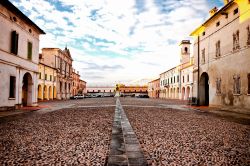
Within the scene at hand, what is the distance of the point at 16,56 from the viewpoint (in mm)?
18297

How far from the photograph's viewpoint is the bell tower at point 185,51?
179ft

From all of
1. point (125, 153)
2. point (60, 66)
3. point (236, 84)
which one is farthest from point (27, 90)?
point (60, 66)

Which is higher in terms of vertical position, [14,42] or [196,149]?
[14,42]

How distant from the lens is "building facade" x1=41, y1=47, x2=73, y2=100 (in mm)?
46688

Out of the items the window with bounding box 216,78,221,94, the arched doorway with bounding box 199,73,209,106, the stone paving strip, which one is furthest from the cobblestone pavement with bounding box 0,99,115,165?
the arched doorway with bounding box 199,73,209,106

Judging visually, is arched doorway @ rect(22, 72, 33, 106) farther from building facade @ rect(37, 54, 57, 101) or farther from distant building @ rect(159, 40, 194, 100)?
distant building @ rect(159, 40, 194, 100)

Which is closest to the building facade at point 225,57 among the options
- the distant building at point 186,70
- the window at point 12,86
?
the window at point 12,86

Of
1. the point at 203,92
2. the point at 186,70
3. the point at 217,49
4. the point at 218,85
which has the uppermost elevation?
the point at 186,70

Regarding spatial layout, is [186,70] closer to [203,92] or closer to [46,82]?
[203,92]

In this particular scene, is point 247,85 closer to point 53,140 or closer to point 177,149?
point 177,149

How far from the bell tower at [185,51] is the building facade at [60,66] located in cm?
2822

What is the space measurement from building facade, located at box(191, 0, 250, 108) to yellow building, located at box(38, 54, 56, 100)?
26882 millimetres

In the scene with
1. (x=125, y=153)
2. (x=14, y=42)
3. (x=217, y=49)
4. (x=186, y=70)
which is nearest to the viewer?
(x=125, y=153)

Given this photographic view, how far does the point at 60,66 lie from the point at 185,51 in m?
29.8
